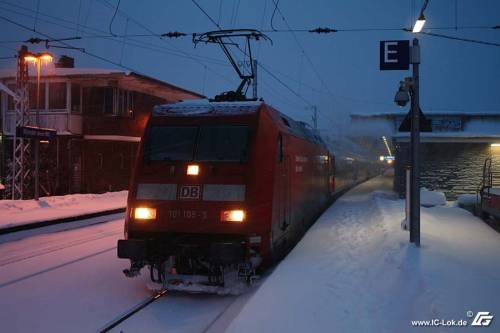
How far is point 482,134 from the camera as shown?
22.0 metres

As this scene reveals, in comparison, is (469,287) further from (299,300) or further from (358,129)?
(358,129)

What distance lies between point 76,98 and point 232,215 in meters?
20.6

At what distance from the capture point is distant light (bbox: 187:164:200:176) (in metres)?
7.50

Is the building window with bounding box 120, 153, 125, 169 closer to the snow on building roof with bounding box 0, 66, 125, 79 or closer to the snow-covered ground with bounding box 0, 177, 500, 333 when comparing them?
the snow on building roof with bounding box 0, 66, 125, 79

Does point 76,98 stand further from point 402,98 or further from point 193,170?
point 193,170

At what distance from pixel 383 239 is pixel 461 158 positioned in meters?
14.0

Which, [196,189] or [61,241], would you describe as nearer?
[196,189]

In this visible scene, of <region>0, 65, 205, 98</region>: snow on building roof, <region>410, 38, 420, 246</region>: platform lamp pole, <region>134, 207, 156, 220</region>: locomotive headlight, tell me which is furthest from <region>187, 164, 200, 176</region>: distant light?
<region>0, 65, 205, 98</region>: snow on building roof

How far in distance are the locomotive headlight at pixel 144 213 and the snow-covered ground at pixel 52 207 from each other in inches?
328

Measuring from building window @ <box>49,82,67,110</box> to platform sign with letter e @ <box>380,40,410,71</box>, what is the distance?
19442 millimetres

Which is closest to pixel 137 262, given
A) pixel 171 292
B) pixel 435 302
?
pixel 171 292

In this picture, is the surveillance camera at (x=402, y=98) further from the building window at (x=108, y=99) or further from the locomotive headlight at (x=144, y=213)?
the building window at (x=108, y=99)

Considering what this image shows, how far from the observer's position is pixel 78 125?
82.5 ft

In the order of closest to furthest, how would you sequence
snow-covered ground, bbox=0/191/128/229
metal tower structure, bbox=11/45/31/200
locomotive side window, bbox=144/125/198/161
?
locomotive side window, bbox=144/125/198/161, snow-covered ground, bbox=0/191/128/229, metal tower structure, bbox=11/45/31/200
